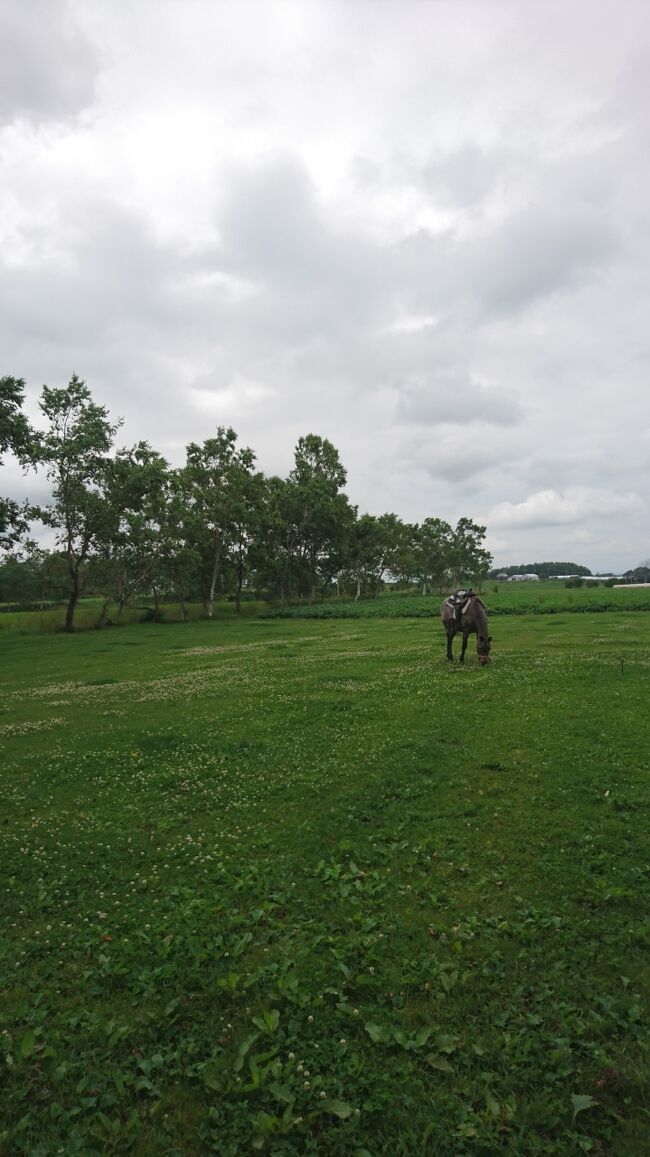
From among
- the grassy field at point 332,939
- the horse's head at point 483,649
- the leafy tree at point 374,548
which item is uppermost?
the leafy tree at point 374,548

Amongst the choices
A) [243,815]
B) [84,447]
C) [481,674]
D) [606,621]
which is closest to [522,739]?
[243,815]

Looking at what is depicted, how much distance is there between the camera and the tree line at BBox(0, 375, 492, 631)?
5231cm

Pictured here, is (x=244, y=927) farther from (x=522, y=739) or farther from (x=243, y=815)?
(x=522, y=739)

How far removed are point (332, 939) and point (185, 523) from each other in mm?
62589

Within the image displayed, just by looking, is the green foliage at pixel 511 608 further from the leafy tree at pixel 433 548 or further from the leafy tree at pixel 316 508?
the leafy tree at pixel 433 548

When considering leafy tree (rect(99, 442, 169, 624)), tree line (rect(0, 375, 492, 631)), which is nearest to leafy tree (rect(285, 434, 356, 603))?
tree line (rect(0, 375, 492, 631))

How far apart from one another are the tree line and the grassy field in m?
37.4

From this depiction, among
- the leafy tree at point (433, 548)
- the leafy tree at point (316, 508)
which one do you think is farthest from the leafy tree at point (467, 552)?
the leafy tree at point (316, 508)

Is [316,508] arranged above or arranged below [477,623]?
above

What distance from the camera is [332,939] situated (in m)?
6.36

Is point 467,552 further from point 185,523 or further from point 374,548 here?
point 185,523

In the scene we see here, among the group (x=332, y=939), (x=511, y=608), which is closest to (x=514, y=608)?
(x=511, y=608)

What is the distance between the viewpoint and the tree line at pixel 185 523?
172ft

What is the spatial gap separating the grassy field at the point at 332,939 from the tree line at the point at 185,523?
3735 cm
